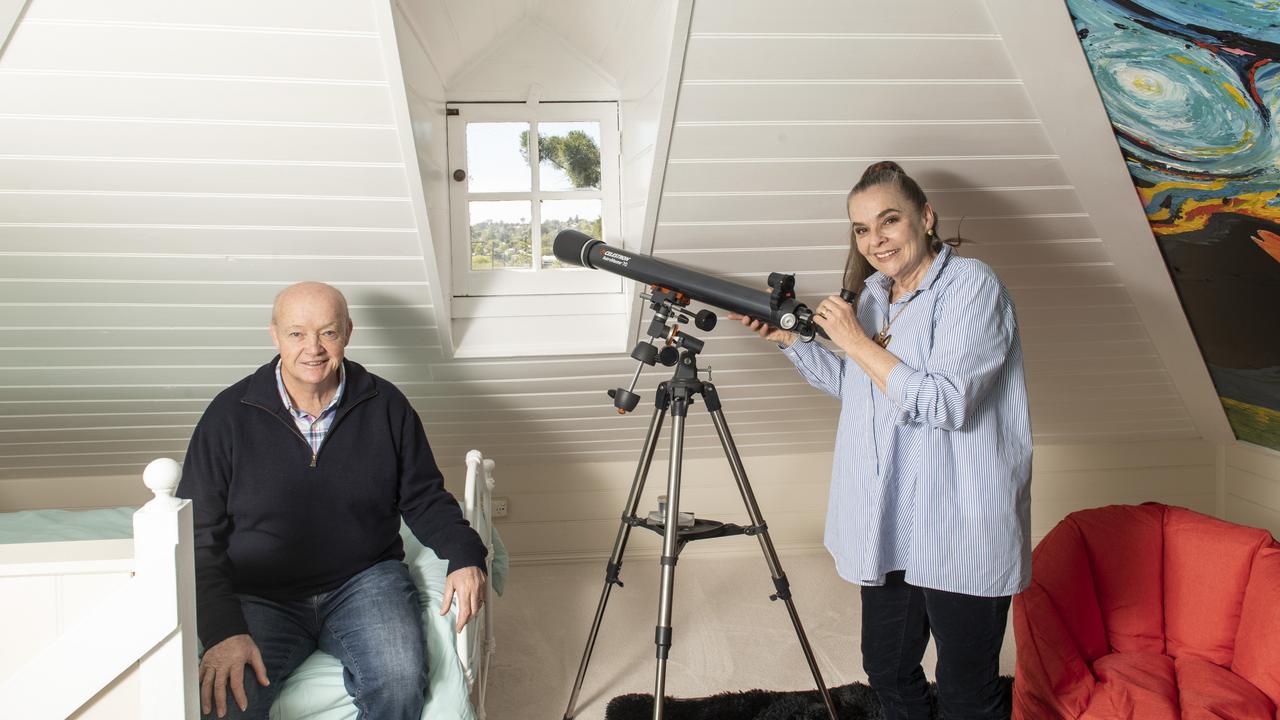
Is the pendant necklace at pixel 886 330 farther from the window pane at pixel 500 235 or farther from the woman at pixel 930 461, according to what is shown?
the window pane at pixel 500 235

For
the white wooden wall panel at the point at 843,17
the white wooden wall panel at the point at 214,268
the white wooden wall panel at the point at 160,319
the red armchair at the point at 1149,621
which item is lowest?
the red armchair at the point at 1149,621

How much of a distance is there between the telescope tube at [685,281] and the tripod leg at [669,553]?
297mm

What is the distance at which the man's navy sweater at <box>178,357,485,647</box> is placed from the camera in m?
2.13

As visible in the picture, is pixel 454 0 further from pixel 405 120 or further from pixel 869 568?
pixel 869 568

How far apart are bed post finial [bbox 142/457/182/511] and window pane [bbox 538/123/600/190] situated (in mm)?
1982

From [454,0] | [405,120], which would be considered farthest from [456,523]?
[454,0]

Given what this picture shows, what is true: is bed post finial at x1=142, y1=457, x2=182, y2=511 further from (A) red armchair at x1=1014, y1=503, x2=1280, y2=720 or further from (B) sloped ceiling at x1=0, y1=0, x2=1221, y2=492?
(A) red armchair at x1=1014, y1=503, x2=1280, y2=720

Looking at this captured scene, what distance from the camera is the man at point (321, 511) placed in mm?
2047

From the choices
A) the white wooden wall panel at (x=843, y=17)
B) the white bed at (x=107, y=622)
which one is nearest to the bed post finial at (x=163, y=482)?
the white bed at (x=107, y=622)

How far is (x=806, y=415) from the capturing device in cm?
358

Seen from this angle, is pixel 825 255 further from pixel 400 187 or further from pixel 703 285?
pixel 400 187

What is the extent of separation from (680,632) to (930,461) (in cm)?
161

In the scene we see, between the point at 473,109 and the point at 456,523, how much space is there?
146cm

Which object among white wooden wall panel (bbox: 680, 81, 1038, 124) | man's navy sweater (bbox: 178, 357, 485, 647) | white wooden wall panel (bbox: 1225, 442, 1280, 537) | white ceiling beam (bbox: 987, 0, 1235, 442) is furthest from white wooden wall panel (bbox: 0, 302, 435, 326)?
white wooden wall panel (bbox: 1225, 442, 1280, 537)
